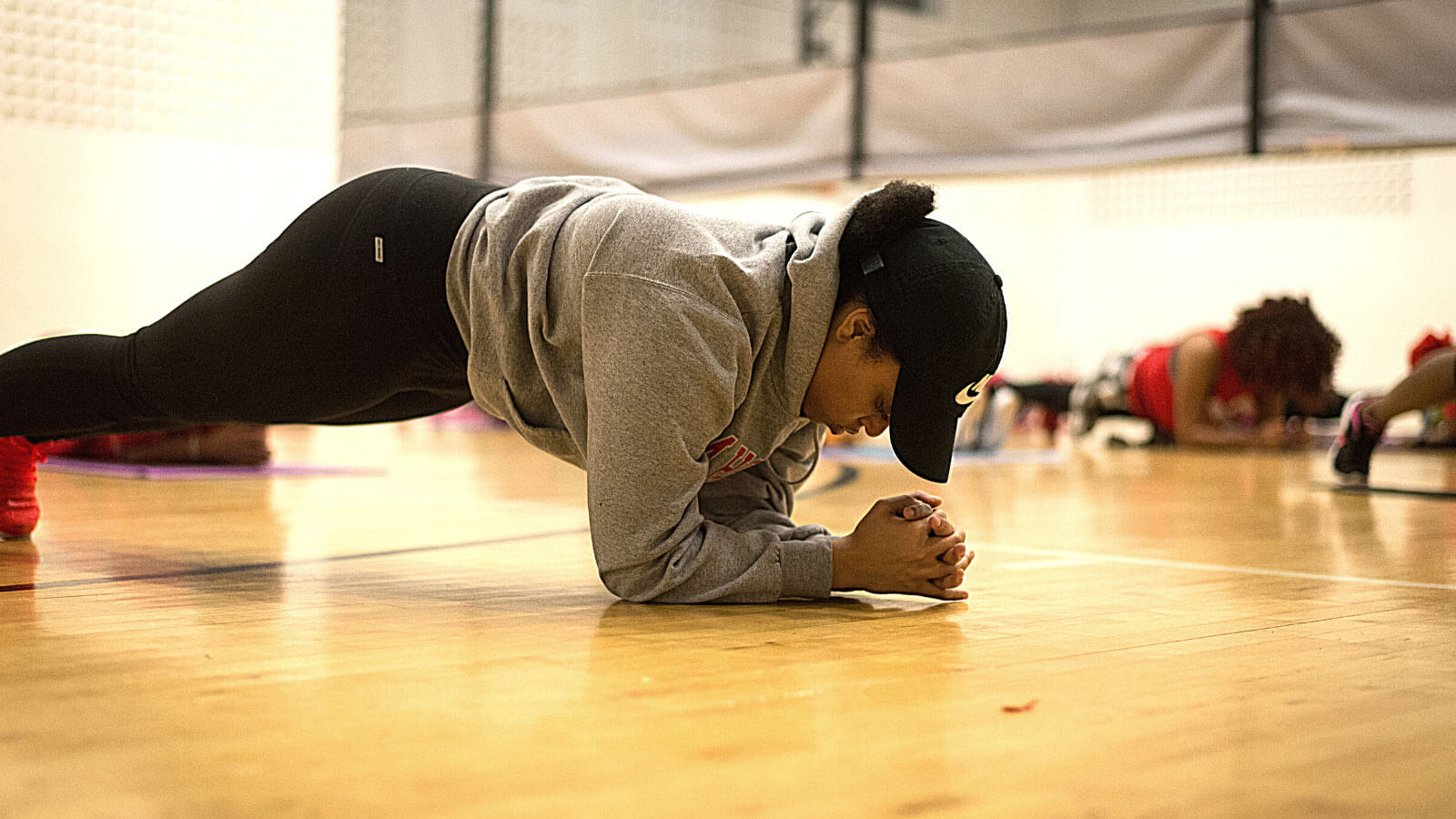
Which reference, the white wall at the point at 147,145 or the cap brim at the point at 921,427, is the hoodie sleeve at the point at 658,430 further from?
the white wall at the point at 147,145

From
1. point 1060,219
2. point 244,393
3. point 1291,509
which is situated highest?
point 1060,219

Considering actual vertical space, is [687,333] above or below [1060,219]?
below

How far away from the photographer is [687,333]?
1.01 metres

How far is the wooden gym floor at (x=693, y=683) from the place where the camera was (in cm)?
59

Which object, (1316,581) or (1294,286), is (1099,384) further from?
(1316,581)

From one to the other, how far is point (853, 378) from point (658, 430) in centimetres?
16

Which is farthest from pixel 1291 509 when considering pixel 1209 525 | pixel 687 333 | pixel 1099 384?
pixel 1099 384

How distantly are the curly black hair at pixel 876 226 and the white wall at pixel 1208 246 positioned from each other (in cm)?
336

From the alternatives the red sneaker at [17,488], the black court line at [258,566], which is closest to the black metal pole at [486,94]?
the black court line at [258,566]

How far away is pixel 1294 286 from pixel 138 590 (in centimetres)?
507

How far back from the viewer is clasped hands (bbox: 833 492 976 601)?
3.58 feet

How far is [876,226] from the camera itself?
1.05m

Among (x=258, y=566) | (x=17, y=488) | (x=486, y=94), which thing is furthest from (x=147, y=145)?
(x=486, y=94)

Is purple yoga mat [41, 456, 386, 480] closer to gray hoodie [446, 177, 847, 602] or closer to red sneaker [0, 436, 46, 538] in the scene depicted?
red sneaker [0, 436, 46, 538]
